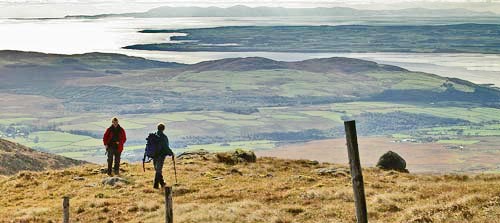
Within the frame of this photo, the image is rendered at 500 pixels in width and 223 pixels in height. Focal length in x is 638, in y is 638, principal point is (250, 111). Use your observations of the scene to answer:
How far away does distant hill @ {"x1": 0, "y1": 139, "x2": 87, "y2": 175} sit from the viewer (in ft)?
248

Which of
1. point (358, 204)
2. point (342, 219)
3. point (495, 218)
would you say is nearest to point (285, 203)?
point (342, 219)

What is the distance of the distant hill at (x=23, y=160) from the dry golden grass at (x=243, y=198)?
39180 mm

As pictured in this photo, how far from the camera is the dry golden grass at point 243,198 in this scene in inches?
911

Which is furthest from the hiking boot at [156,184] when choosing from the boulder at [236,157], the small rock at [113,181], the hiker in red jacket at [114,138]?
the boulder at [236,157]

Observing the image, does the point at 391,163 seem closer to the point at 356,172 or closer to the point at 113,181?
the point at 113,181

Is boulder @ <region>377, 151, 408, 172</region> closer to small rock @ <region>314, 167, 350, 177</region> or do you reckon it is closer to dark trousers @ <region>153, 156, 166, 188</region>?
small rock @ <region>314, 167, 350, 177</region>

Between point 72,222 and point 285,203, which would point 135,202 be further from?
point 285,203

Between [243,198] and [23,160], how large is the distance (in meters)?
58.3

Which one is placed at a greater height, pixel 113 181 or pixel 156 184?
pixel 156 184

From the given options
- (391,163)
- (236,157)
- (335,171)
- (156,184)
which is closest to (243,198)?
(156,184)

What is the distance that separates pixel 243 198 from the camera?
28938mm

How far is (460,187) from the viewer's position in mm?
29203

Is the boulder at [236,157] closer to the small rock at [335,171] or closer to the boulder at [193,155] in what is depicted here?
the boulder at [193,155]

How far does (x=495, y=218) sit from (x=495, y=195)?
4.11 m
